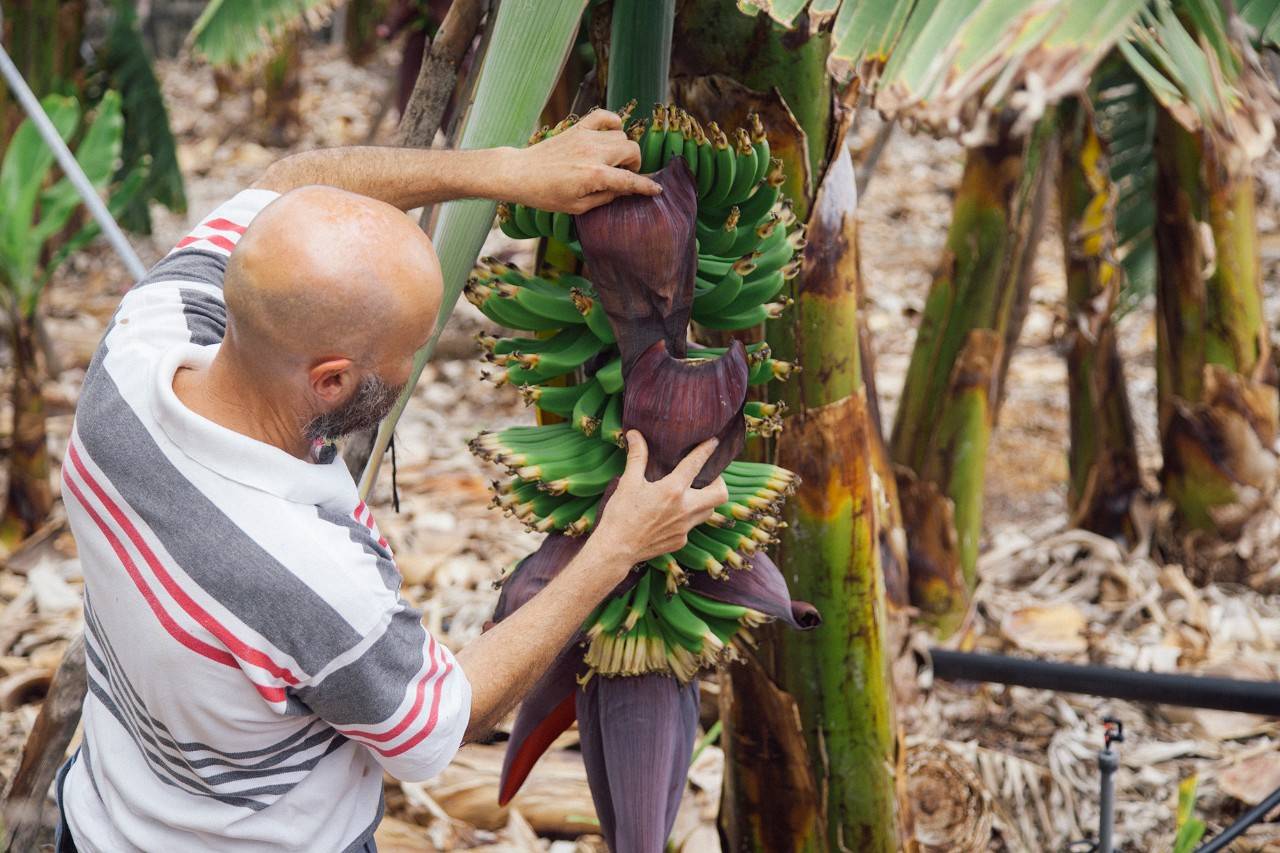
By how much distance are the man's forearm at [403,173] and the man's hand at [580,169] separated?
0.6 inches

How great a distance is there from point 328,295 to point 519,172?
0.16 meters

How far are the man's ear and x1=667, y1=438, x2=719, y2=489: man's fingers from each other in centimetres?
21

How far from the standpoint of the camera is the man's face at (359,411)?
27.3 inches

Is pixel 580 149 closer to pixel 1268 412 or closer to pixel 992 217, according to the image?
pixel 992 217

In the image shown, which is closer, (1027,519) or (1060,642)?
(1060,642)

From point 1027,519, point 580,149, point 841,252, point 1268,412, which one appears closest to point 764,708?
point 841,252

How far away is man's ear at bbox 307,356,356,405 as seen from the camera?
0.67 metres

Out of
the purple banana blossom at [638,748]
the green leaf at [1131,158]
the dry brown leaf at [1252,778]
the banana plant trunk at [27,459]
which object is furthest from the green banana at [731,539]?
the banana plant trunk at [27,459]

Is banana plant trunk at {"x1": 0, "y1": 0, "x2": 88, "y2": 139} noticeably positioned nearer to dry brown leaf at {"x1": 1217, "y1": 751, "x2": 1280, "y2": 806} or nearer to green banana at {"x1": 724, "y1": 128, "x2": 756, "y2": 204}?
green banana at {"x1": 724, "y1": 128, "x2": 756, "y2": 204}

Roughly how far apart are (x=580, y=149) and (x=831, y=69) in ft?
0.53

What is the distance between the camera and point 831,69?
63 centimetres

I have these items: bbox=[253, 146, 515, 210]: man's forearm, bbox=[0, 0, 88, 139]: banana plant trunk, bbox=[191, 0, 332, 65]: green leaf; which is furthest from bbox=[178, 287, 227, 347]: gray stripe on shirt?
bbox=[0, 0, 88, 139]: banana plant trunk

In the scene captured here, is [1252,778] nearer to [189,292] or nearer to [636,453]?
[636,453]

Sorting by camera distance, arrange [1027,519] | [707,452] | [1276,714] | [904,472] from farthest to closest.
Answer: [1027,519], [904,472], [1276,714], [707,452]
